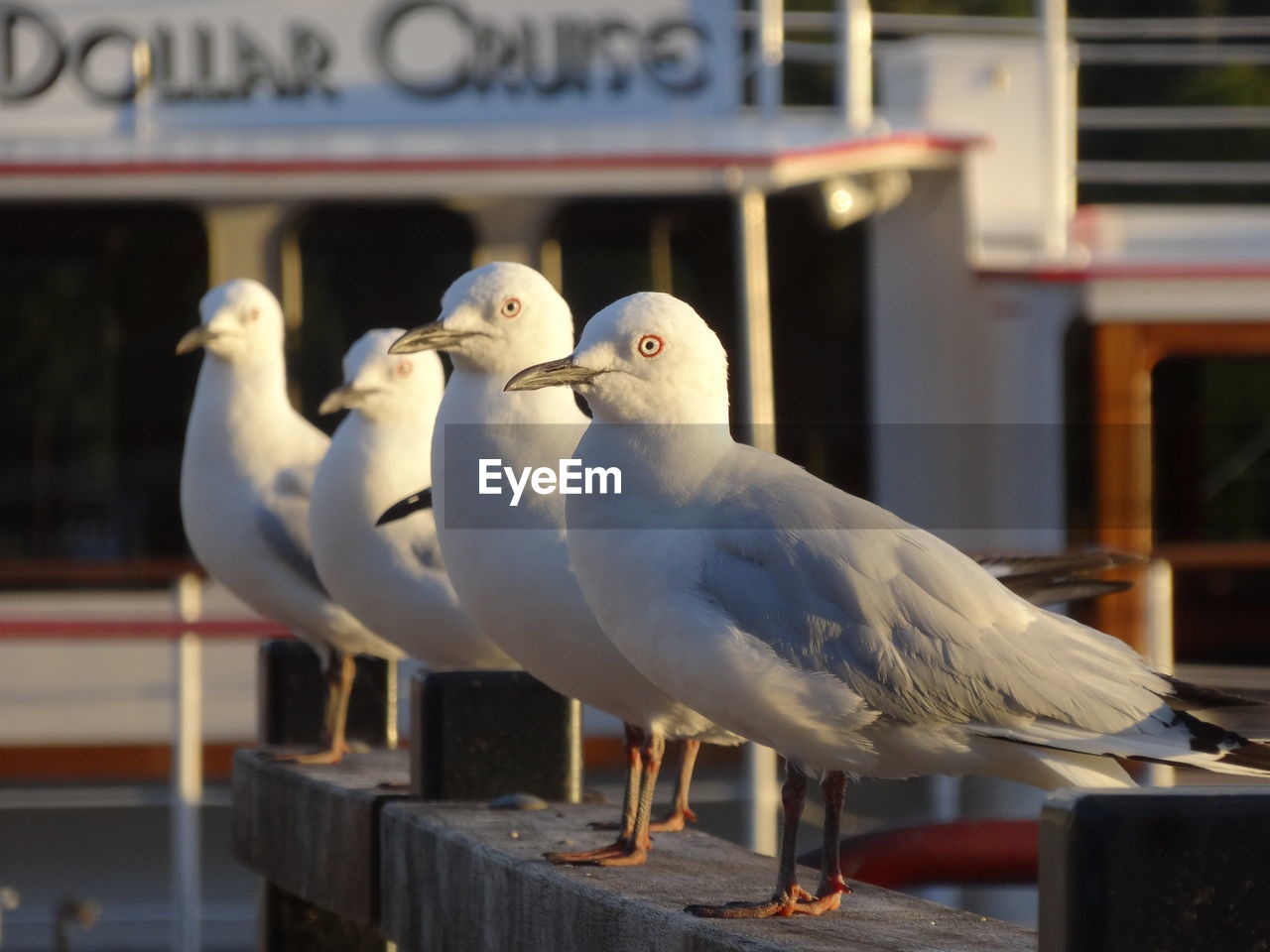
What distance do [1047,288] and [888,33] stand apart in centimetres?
1855

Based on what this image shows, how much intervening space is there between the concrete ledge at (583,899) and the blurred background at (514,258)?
4.54m

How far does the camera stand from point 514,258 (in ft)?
27.0

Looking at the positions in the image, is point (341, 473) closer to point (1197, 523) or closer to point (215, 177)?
point (215, 177)

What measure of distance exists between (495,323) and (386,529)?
69cm

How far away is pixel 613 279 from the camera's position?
8.52 meters

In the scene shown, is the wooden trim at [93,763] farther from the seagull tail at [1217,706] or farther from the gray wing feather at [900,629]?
the seagull tail at [1217,706]

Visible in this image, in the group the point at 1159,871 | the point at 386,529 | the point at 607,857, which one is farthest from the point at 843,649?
the point at 386,529

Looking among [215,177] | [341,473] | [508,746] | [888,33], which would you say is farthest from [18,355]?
[888,33]

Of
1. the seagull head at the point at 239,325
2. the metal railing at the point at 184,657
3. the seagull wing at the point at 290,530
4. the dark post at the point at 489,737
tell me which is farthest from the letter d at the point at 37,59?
the dark post at the point at 489,737

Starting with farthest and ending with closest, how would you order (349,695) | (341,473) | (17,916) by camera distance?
(17,916) < (349,695) < (341,473)

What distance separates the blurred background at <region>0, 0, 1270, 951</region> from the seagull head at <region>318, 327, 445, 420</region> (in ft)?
12.2

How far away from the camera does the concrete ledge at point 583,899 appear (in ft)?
7.59

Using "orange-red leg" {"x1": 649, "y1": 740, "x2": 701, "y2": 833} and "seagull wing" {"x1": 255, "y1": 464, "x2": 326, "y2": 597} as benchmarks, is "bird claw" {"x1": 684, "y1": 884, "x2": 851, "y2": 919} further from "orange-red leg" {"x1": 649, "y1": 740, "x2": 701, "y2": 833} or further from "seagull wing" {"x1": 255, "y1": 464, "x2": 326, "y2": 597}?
"seagull wing" {"x1": 255, "y1": 464, "x2": 326, "y2": 597}

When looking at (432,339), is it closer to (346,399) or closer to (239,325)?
(346,399)
